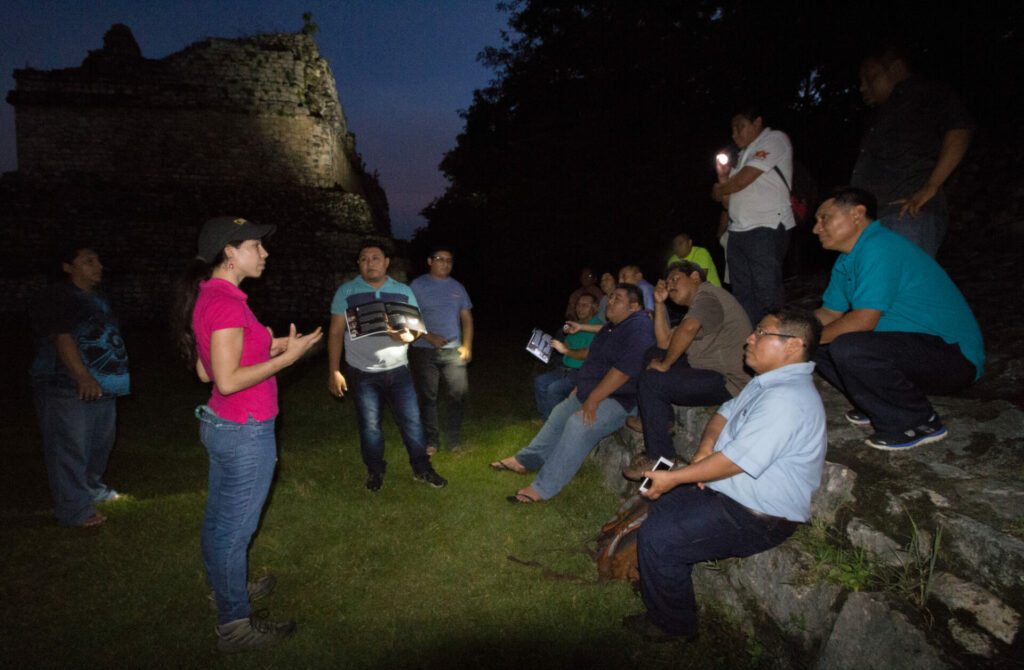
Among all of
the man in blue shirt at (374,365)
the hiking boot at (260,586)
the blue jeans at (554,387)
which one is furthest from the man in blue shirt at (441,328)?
the hiking boot at (260,586)

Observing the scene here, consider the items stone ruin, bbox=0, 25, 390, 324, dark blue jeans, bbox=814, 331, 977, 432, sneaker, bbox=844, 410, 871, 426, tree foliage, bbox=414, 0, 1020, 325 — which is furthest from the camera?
stone ruin, bbox=0, 25, 390, 324

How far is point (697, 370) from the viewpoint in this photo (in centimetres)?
402

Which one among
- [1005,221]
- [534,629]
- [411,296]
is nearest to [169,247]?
[411,296]

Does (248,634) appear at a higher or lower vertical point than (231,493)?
lower

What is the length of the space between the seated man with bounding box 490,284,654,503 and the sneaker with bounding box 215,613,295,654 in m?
2.20

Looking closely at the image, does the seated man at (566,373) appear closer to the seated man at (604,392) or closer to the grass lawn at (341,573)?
the grass lawn at (341,573)

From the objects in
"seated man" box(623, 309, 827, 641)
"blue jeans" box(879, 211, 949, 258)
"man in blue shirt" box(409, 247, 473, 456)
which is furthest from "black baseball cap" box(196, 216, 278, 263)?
"blue jeans" box(879, 211, 949, 258)

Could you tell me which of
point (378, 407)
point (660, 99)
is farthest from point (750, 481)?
point (660, 99)

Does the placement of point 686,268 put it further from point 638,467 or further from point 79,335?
point 79,335

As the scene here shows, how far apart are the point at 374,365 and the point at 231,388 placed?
220 cm

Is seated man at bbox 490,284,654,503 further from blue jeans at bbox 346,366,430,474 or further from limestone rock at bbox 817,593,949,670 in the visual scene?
limestone rock at bbox 817,593,949,670

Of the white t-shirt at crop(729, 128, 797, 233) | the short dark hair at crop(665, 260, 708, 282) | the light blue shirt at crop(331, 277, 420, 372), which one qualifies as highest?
the white t-shirt at crop(729, 128, 797, 233)

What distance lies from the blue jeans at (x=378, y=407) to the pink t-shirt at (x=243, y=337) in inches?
75.9

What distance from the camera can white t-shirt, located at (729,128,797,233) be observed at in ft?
13.9
